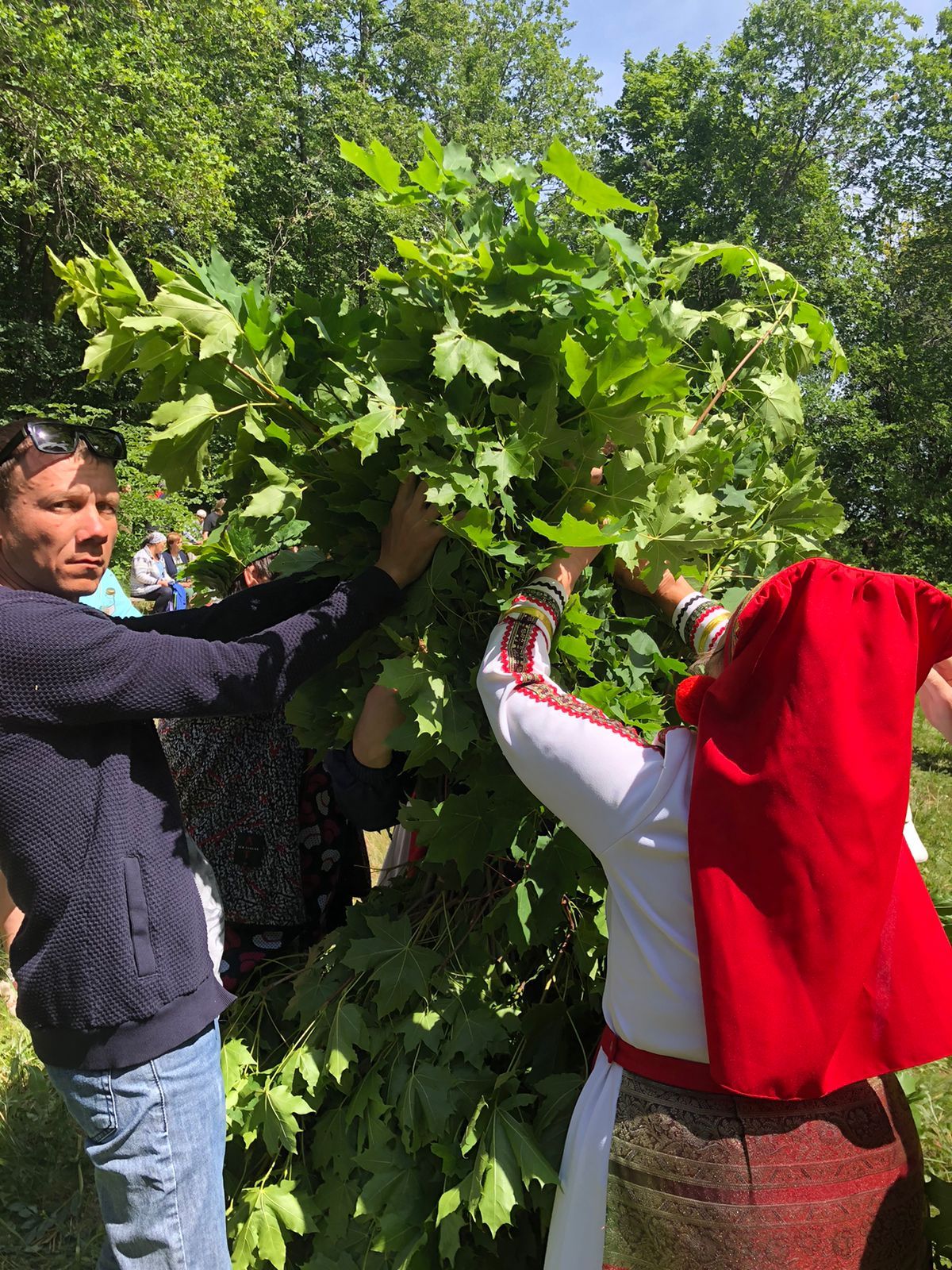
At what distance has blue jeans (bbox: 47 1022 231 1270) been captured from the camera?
1.49 m

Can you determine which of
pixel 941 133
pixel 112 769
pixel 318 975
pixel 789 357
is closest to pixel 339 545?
pixel 112 769

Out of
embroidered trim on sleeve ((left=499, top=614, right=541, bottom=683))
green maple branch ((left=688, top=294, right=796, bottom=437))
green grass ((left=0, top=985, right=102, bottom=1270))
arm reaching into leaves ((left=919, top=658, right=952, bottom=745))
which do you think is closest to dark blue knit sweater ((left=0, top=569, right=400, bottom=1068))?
embroidered trim on sleeve ((left=499, top=614, right=541, bottom=683))

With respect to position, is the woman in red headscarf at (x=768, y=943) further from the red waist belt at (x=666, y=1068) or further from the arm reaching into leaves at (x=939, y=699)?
the arm reaching into leaves at (x=939, y=699)

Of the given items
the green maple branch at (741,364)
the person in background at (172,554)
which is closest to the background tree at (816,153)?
the person in background at (172,554)

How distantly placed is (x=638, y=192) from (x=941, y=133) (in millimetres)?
8099

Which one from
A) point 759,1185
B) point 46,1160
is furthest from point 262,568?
point 46,1160

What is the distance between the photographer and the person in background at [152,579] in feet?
36.4

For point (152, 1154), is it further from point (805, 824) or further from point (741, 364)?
point (741, 364)

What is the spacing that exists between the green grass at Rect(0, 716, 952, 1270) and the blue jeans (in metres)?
1.55

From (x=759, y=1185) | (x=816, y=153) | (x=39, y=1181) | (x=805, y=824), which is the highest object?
(x=816, y=153)

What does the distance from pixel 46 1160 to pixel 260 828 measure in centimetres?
191

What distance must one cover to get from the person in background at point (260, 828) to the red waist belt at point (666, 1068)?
1.06 meters

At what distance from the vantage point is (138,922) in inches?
58.5

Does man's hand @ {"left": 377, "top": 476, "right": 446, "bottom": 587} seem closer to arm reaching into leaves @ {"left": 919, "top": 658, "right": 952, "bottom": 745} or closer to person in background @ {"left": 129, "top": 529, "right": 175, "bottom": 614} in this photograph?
arm reaching into leaves @ {"left": 919, "top": 658, "right": 952, "bottom": 745}
